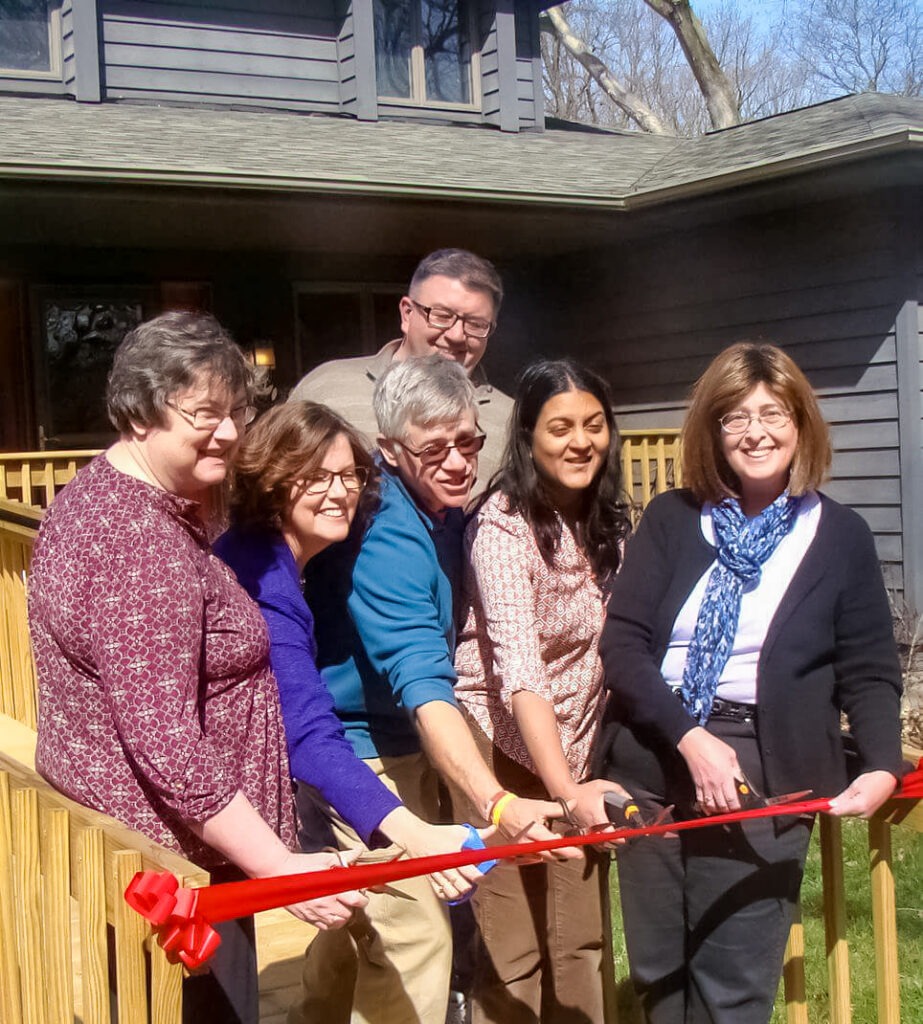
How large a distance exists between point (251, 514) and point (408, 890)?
0.83 meters

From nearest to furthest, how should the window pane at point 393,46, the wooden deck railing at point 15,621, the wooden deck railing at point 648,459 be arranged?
the wooden deck railing at point 15,621 < the wooden deck railing at point 648,459 < the window pane at point 393,46

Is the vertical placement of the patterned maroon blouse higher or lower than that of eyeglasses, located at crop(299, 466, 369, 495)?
lower

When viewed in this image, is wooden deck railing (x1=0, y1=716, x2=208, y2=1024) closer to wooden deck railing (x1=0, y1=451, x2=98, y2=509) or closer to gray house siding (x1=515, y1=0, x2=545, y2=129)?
wooden deck railing (x1=0, y1=451, x2=98, y2=509)

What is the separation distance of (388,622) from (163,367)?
0.74 m

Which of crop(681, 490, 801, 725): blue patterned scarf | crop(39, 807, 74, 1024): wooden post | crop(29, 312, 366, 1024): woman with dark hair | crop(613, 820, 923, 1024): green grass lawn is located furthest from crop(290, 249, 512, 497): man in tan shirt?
crop(613, 820, 923, 1024): green grass lawn

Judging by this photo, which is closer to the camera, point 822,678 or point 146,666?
point 146,666

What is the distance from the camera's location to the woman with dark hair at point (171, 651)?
2.02 meters

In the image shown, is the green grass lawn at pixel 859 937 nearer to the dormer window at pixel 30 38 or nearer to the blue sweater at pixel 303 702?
the blue sweater at pixel 303 702

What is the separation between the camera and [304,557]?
2.59 m

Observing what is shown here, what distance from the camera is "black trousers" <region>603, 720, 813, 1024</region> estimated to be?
2.58 m

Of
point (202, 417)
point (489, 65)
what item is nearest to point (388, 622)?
point (202, 417)

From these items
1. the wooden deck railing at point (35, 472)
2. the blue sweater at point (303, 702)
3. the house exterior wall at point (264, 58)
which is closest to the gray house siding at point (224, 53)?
the house exterior wall at point (264, 58)

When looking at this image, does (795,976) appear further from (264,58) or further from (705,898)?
(264,58)

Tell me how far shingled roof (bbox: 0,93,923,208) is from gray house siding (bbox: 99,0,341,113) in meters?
0.27
